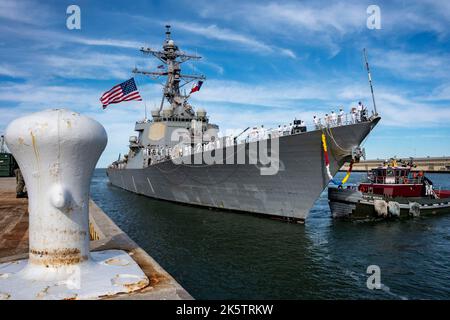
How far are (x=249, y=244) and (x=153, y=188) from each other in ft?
55.8

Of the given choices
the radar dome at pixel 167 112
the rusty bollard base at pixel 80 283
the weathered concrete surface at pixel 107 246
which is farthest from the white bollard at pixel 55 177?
the radar dome at pixel 167 112

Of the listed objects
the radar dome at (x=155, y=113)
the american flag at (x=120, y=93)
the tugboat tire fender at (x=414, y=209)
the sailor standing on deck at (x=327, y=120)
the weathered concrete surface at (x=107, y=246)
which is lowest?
the tugboat tire fender at (x=414, y=209)

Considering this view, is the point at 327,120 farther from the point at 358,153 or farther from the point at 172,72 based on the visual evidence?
the point at 172,72

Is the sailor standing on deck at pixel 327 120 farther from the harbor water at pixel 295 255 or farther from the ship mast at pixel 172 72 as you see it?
the ship mast at pixel 172 72

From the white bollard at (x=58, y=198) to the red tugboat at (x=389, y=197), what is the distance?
59.9 ft

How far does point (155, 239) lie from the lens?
14.8 m

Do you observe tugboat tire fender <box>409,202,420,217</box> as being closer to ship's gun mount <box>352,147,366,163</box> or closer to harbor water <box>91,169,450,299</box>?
harbor water <box>91,169,450,299</box>

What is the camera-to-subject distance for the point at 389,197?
2119cm

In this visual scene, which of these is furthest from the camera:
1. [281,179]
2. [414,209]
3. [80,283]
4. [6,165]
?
[6,165]

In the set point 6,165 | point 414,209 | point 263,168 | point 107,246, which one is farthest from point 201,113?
point 6,165

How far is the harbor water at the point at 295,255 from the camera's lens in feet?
29.8

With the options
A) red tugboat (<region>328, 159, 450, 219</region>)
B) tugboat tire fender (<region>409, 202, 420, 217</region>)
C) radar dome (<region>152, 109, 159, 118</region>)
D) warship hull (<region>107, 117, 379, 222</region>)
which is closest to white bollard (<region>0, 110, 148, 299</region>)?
warship hull (<region>107, 117, 379, 222</region>)

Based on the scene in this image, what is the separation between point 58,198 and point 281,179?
44.5ft

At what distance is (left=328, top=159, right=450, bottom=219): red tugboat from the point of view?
20281 mm
